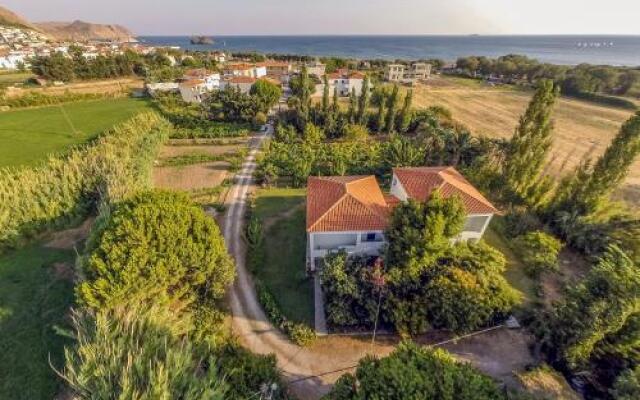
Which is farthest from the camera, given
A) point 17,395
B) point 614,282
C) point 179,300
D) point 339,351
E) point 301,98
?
point 301,98

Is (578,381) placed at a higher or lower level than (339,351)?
higher

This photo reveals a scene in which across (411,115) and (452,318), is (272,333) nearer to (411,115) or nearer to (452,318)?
(452,318)

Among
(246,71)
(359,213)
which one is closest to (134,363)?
(359,213)

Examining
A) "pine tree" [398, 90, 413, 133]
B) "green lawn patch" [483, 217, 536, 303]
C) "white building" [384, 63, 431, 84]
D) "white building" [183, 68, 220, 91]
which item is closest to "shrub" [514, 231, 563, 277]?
"green lawn patch" [483, 217, 536, 303]

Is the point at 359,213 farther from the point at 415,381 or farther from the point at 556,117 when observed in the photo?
the point at 556,117

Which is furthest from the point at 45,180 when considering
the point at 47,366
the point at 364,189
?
the point at 364,189

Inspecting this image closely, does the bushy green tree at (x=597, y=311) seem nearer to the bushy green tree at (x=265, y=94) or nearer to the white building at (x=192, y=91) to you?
the bushy green tree at (x=265, y=94)
